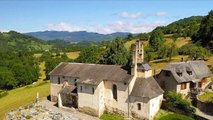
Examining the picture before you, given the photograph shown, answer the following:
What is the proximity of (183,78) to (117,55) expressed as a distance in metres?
24.0

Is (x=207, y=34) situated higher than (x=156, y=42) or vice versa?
(x=207, y=34)

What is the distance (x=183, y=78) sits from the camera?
53.7 meters

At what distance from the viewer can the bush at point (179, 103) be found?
152ft

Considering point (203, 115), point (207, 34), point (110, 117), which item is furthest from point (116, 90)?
point (207, 34)

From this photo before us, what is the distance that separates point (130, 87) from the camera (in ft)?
155

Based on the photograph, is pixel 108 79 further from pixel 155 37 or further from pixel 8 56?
pixel 8 56

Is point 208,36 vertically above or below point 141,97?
above

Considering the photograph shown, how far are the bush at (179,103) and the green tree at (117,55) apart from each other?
2701cm

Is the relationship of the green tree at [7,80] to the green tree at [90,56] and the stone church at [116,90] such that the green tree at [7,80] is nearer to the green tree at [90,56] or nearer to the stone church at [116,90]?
the green tree at [90,56]

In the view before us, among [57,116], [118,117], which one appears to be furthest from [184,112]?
[57,116]

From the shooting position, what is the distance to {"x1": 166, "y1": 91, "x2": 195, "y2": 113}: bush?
4638 cm

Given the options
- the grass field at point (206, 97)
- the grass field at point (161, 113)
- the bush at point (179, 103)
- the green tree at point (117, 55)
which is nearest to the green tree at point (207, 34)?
the green tree at point (117, 55)

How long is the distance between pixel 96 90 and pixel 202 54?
1679 inches

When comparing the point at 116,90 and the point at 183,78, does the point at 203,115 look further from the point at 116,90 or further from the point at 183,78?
the point at 116,90
